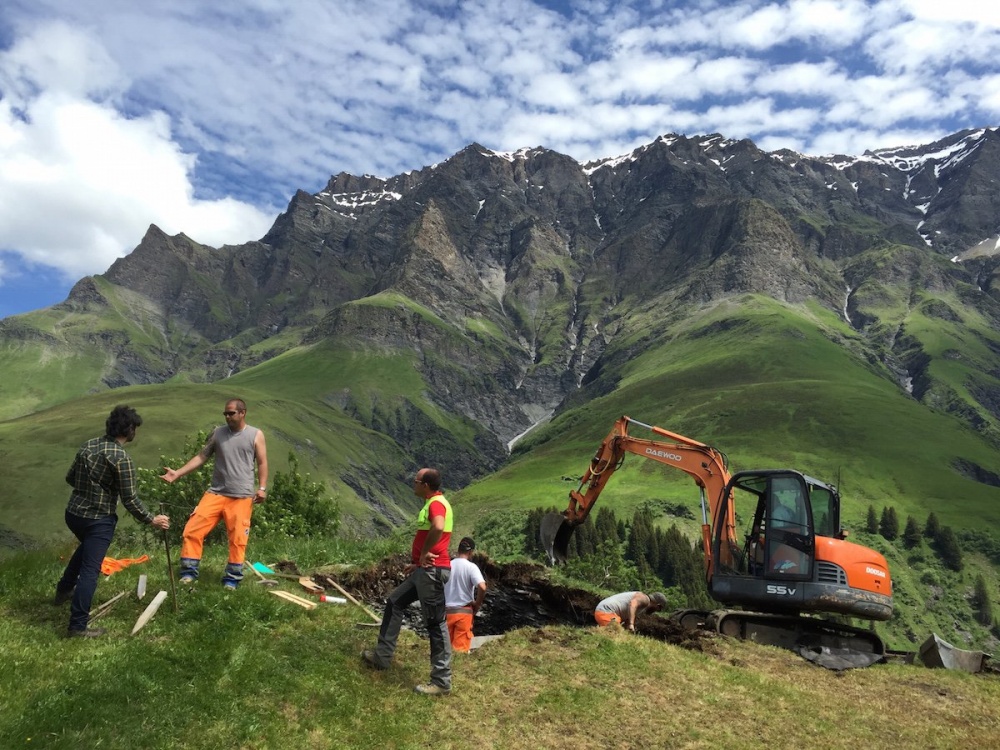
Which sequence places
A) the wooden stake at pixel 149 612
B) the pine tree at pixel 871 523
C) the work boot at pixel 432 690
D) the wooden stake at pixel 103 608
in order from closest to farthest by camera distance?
1. the wooden stake at pixel 149 612
2. the work boot at pixel 432 690
3. the wooden stake at pixel 103 608
4. the pine tree at pixel 871 523

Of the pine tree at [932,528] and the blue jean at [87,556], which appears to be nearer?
the blue jean at [87,556]

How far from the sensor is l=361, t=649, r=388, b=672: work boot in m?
13.0

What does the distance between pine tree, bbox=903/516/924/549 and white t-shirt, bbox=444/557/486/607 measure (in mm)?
168513

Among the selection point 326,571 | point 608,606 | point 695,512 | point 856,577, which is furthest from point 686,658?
point 695,512

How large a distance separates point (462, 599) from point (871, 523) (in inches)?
6775

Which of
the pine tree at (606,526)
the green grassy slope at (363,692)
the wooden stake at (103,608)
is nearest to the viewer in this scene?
the green grassy slope at (363,692)

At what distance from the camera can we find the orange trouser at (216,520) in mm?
14728

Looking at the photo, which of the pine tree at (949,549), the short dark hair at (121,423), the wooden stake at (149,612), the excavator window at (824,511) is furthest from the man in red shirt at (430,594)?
the pine tree at (949,549)

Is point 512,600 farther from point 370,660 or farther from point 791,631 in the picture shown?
point 370,660

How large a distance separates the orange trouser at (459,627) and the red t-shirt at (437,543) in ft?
9.02

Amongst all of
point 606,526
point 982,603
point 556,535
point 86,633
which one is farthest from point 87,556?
point 982,603

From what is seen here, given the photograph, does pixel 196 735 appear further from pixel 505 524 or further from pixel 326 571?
pixel 505 524

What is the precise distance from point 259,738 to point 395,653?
449 cm

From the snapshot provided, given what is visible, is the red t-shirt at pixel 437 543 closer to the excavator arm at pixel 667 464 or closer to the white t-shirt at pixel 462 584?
the white t-shirt at pixel 462 584
